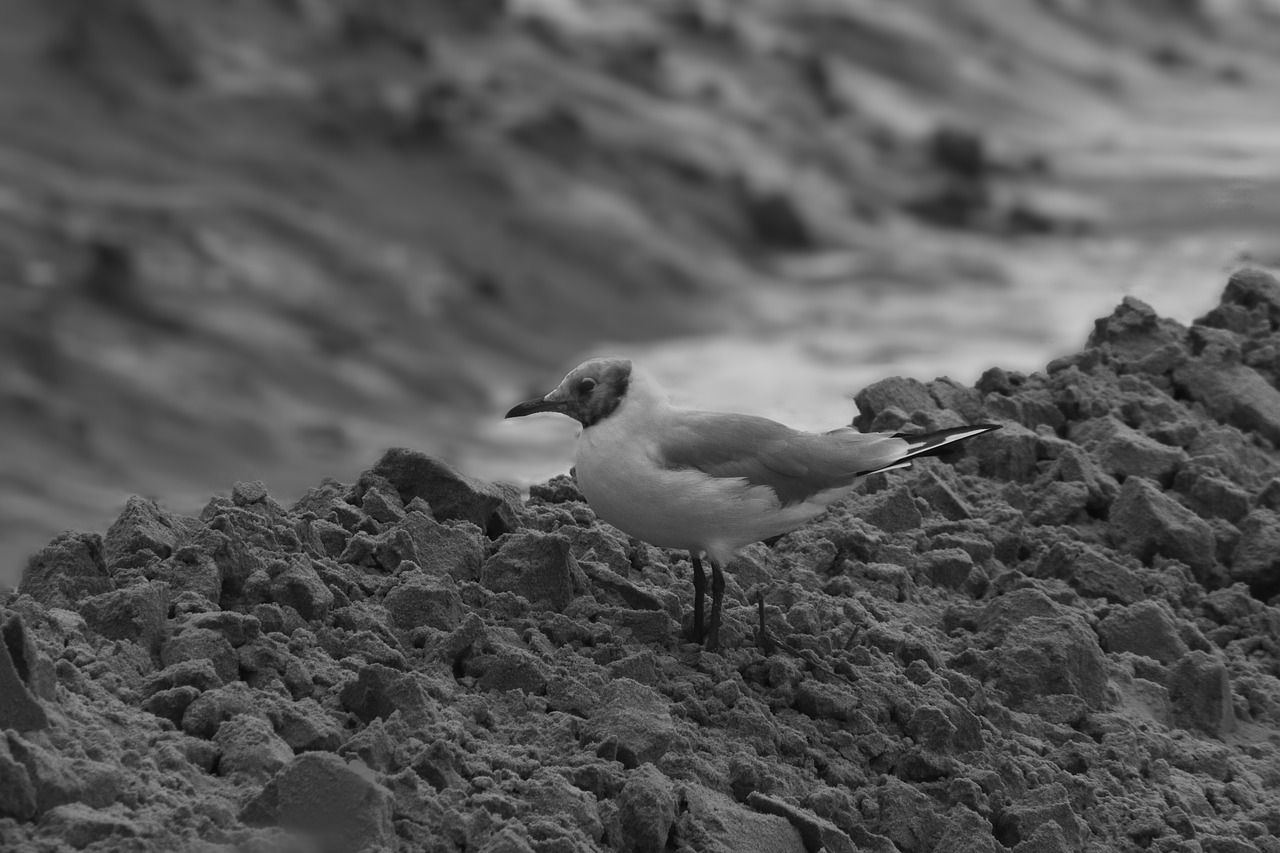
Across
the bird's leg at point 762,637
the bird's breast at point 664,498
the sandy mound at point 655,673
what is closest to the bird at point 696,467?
the bird's breast at point 664,498

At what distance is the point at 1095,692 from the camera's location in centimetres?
521

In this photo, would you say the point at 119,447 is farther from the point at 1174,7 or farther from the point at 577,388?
the point at 1174,7

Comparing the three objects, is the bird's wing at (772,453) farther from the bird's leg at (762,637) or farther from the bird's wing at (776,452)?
the bird's leg at (762,637)

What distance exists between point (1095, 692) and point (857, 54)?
1557 cm

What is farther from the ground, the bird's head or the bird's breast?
the bird's head

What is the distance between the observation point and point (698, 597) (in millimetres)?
5070

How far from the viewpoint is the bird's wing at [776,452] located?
4.93 m

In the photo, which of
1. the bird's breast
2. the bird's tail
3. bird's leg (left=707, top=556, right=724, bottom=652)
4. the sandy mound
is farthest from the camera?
the bird's tail

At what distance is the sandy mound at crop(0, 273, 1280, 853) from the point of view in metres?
3.90

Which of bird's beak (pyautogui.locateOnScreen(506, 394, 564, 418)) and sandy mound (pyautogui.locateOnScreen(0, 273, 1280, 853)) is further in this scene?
bird's beak (pyautogui.locateOnScreen(506, 394, 564, 418))

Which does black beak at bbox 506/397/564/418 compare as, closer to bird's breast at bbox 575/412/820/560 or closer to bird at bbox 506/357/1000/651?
bird at bbox 506/357/1000/651

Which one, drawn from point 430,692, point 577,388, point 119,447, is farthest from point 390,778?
point 119,447

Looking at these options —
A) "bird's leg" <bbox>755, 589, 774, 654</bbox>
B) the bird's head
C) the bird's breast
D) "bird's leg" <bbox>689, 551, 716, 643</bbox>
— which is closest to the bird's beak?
the bird's head

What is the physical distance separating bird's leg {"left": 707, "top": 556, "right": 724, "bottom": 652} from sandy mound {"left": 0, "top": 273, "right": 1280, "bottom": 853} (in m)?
0.05
